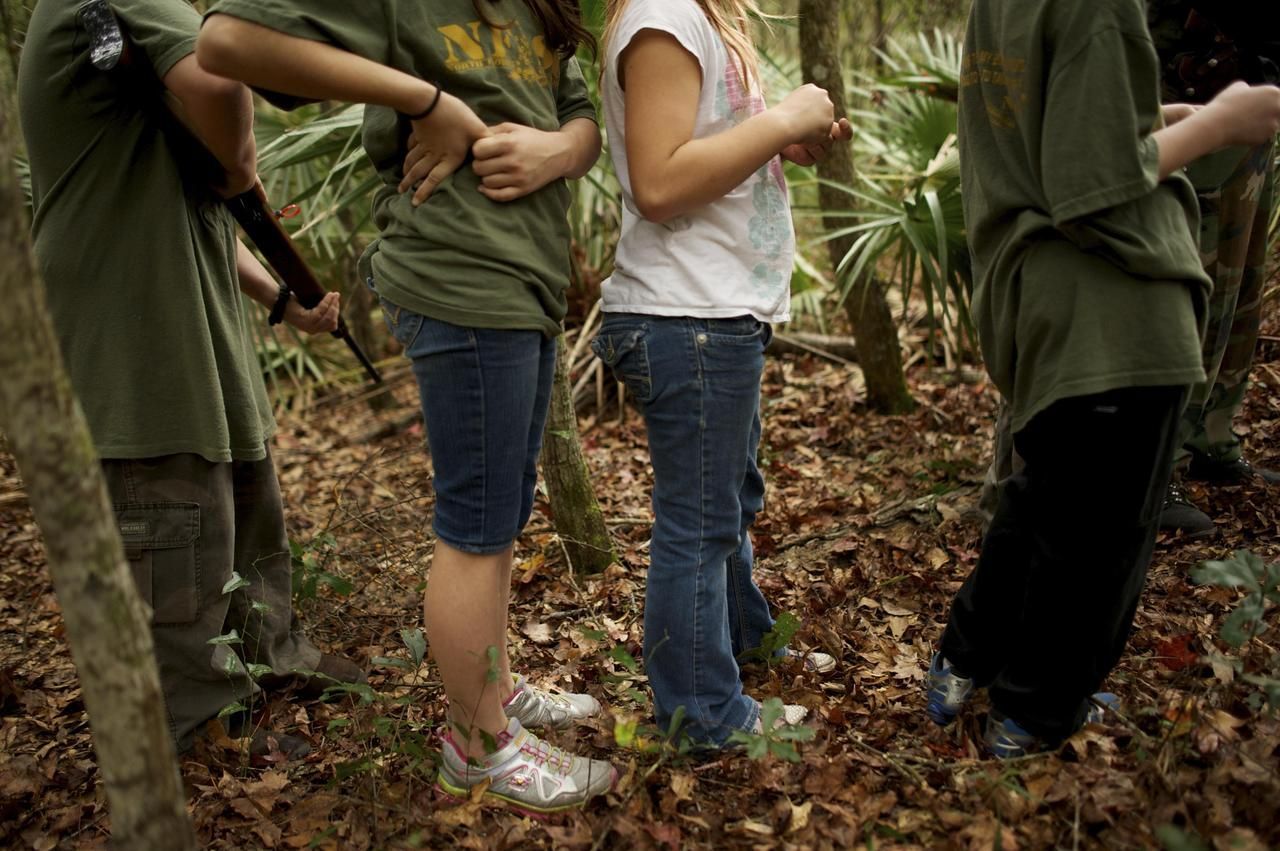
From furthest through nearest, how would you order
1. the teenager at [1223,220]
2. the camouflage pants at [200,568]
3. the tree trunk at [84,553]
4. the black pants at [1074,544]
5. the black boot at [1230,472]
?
the black boot at [1230,472]
the teenager at [1223,220]
the camouflage pants at [200,568]
the black pants at [1074,544]
the tree trunk at [84,553]

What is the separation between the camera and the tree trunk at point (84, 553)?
1.23m

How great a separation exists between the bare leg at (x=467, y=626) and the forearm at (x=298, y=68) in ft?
2.71

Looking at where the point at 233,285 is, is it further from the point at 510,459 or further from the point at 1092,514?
the point at 1092,514

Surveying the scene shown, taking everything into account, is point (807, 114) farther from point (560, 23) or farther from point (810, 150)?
point (560, 23)

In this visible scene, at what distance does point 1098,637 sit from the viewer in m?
1.87

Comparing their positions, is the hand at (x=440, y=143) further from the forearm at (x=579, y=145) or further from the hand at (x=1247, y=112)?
the hand at (x=1247, y=112)

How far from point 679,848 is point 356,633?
153 centimetres

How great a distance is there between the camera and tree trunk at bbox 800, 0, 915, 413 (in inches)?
157

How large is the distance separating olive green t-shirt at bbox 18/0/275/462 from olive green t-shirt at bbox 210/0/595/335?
25.4 inches

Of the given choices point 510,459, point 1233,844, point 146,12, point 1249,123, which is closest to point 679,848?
point 510,459

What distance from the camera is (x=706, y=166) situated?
1.77 m

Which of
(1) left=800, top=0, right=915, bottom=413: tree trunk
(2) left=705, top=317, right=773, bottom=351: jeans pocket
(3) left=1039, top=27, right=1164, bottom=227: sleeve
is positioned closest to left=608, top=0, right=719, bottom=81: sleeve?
(2) left=705, top=317, right=773, bottom=351: jeans pocket

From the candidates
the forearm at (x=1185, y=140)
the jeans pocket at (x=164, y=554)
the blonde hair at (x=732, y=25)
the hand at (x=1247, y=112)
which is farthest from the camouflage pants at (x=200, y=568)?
the hand at (x=1247, y=112)

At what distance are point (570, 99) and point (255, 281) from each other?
117 centimetres
